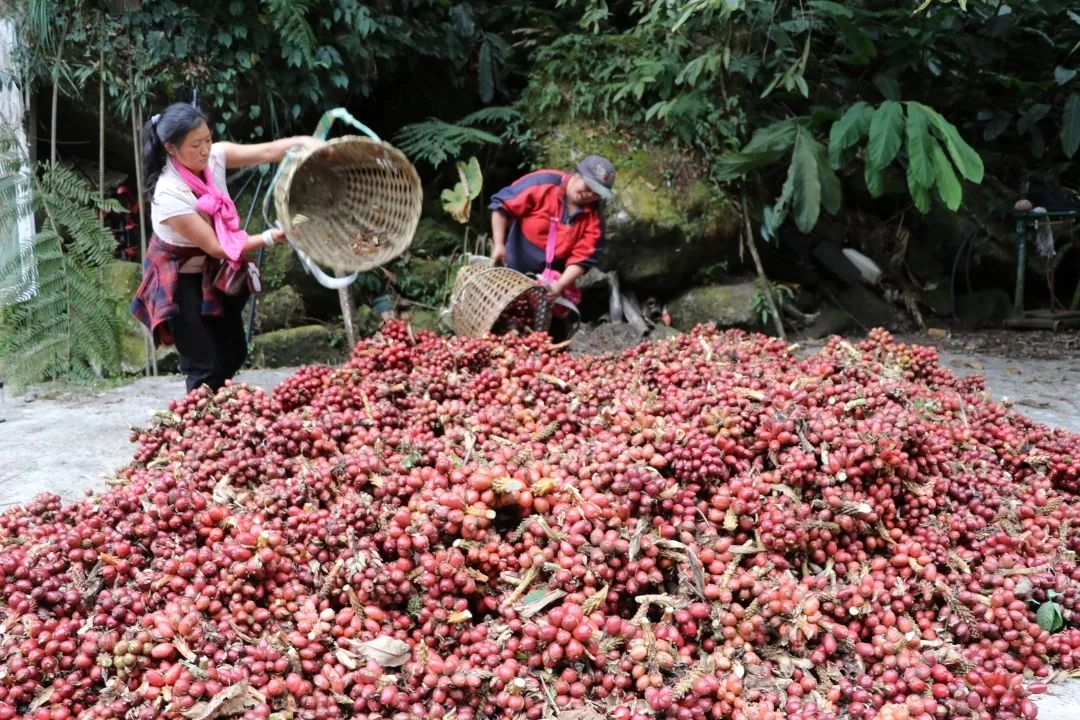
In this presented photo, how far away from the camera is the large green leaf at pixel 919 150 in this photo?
16.8 feet

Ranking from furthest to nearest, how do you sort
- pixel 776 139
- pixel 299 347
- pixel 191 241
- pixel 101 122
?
pixel 776 139
pixel 299 347
pixel 101 122
pixel 191 241

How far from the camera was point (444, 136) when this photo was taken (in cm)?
615

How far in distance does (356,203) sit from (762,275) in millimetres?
3859

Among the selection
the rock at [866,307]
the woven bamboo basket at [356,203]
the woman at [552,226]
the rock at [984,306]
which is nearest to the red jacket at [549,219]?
the woman at [552,226]

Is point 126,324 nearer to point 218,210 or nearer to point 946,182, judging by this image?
point 218,210

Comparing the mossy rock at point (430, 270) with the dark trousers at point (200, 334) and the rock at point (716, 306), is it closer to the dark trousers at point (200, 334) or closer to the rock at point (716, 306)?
the rock at point (716, 306)

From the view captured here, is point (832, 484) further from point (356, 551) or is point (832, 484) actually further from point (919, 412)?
point (356, 551)

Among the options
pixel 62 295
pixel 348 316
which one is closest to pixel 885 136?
pixel 348 316

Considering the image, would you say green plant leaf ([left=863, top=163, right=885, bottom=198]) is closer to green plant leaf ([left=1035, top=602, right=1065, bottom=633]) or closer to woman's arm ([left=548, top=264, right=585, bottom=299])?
woman's arm ([left=548, top=264, right=585, bottom=299])

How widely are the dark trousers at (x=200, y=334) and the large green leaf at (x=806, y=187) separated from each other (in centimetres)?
393

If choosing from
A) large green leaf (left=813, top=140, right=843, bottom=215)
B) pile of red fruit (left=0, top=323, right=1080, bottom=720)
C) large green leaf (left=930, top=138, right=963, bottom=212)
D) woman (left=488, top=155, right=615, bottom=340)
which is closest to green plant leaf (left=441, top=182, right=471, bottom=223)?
woman (left=488, top=155, right=615, bottom=340)

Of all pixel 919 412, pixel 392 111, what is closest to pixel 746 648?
pixel 919 412

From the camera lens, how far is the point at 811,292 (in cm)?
702

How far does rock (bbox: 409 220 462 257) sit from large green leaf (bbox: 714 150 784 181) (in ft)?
6.89
